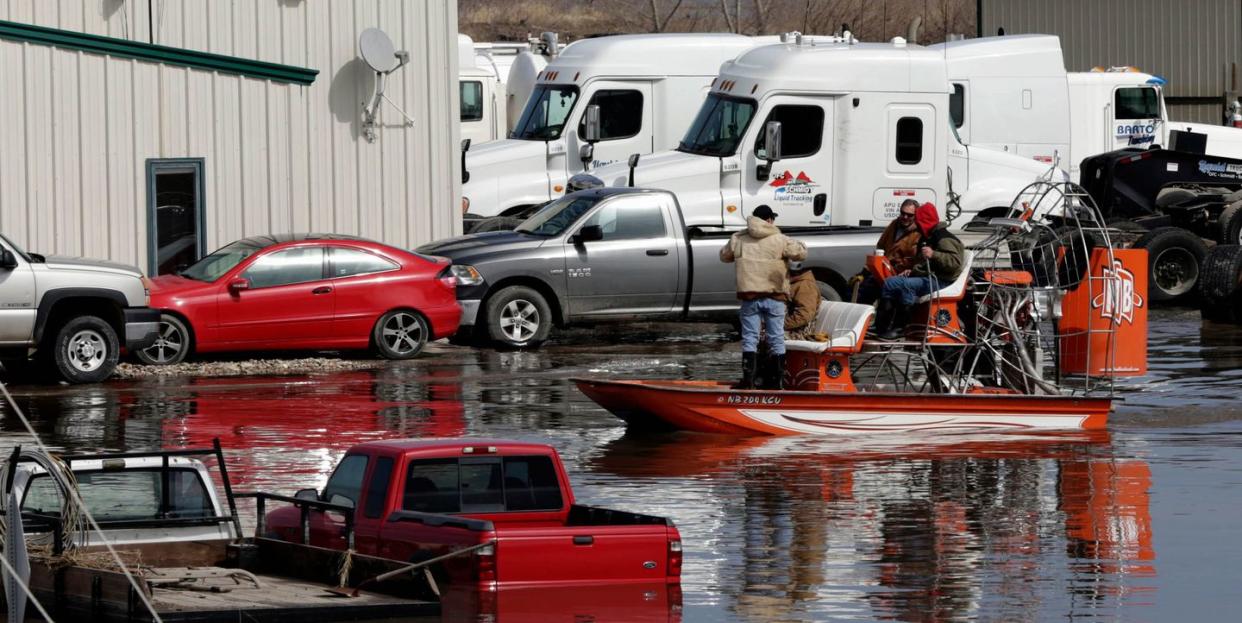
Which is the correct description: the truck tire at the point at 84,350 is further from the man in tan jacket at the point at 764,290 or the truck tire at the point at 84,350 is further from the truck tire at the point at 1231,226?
the truck tire at the point at 1231,226

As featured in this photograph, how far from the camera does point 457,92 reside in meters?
25.8

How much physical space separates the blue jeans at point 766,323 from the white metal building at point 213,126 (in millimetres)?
9124

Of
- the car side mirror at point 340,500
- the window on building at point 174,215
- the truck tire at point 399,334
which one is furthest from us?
the window on building at point 174,215

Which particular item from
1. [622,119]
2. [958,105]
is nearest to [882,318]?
[622,119]

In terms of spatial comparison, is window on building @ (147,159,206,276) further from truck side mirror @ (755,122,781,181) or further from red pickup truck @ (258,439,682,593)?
red pickup truck @ (258,439,682,593)

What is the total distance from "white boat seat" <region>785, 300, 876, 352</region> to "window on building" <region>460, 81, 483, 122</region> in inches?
769

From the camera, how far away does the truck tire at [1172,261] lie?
2762 centimetres

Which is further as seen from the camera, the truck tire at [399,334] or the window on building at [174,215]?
the window on building at [174,215]

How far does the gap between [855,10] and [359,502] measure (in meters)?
56.5

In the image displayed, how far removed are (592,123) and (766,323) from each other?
39.7 feet

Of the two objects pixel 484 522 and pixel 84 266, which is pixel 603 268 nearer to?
pixel 84 266

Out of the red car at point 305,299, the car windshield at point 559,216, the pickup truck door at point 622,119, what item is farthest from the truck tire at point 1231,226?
the red car at point 305,299

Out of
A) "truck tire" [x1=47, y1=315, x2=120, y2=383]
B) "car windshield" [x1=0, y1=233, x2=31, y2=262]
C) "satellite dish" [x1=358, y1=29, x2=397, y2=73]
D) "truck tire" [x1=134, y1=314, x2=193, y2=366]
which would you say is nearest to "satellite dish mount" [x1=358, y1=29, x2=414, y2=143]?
"satellite dish" [x1=358, y1=29, x2=397, y2=73]

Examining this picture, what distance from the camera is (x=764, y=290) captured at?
55.4 feet
